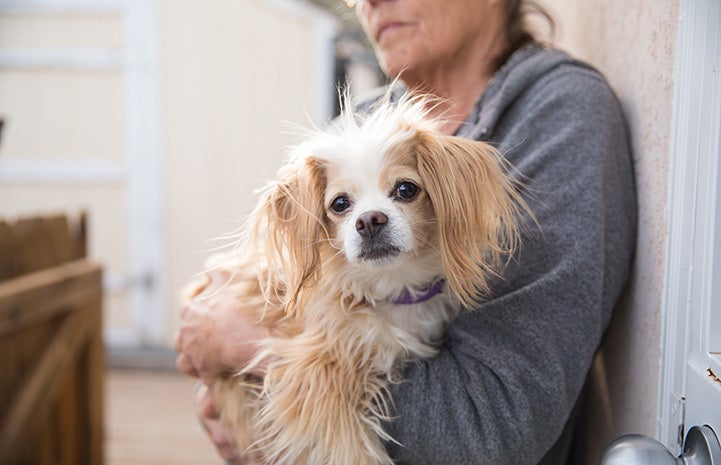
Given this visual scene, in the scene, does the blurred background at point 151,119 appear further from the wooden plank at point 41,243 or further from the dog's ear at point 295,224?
the dog's ear at point 295,224

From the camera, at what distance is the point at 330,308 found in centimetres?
119

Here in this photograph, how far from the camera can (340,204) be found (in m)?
1.12

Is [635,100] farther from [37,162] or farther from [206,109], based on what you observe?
[37,162]

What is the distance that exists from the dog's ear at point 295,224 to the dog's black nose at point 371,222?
0.11 meters

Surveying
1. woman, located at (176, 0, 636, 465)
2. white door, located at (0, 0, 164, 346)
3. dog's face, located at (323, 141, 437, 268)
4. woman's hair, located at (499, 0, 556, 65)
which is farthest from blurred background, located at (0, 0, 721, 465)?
dog's face, located at (323, 141, 437, 268)

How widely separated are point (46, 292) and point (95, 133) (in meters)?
2.44

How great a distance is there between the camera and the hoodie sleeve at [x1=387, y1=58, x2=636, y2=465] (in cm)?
103

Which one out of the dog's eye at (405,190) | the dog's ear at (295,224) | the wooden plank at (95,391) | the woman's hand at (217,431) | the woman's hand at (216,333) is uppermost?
the dog's eye at (405,190)

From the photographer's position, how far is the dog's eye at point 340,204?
1120 millimetres

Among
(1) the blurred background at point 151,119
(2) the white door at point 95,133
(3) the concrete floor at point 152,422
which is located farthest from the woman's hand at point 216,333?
(2) the white door at point 95,133

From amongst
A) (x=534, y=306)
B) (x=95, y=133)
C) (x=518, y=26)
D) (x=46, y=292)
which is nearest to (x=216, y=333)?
(x=534, y=306)

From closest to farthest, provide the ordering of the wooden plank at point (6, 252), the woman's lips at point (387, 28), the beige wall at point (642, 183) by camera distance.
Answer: the beige wall at point (642, 183), the woman's lips at point (387, 28), the wooden plank at point (6, 252)

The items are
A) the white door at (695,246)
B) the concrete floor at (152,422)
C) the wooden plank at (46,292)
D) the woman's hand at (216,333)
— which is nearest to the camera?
the white door at (695,246)

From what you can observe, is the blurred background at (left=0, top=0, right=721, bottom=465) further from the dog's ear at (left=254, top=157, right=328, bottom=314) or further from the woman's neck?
the dog's ear at (left=254, top=157, right=328, bottom=314)
